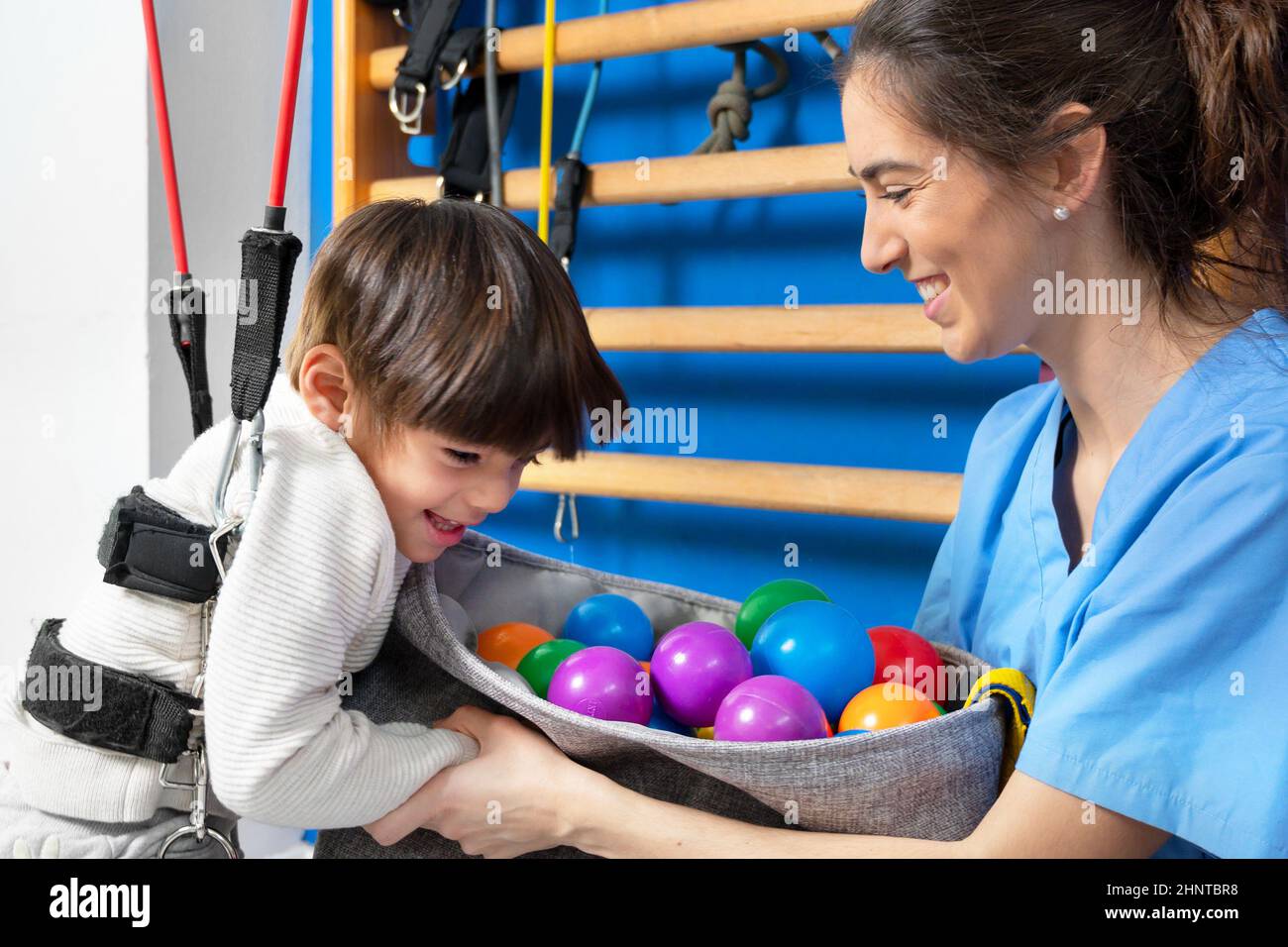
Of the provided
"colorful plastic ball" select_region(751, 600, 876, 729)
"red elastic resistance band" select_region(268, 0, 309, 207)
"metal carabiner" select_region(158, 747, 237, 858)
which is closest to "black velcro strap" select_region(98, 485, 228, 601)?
"metal carabiner" select_region(158, 747, 237, 858)

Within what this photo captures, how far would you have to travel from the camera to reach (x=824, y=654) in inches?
37.4

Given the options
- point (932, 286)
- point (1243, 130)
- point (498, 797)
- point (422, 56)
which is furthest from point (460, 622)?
point (422, 56)

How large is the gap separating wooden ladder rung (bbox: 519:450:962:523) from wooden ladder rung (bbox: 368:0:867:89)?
1.71 feet

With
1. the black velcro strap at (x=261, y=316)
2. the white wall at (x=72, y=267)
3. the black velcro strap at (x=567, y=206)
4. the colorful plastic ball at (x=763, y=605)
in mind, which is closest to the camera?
the black velcro strap at (x=261, y=316)

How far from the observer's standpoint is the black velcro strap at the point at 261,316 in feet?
2.33

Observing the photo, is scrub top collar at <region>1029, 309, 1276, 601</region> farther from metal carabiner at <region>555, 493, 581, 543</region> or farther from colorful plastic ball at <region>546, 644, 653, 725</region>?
metal carabiner at <region>555, 493, 581, 543</region>

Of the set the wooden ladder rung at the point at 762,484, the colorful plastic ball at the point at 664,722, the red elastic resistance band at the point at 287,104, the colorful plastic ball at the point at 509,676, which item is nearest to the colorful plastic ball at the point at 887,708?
the colorful plastic ball at the point at 664,722

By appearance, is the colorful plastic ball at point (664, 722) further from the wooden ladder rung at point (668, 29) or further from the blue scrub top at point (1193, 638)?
the wooden ladder rung at point (668, 29)

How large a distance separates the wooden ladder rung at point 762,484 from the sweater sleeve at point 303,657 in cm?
57

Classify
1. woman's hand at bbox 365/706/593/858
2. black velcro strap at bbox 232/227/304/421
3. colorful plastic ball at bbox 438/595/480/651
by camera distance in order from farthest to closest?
1. colorful plastic ball at bbox 438/595/480/651
2. woman's hand at bbox 365/706/593/858
3. black velcro strap at bbox 232/227/304/421

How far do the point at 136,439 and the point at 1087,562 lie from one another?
1.33 meters

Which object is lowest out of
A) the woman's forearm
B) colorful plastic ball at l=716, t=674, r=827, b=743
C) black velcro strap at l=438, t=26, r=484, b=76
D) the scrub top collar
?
the woman's forearm

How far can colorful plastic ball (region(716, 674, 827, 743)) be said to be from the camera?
0.85m

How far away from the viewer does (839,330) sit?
4.46 ft
